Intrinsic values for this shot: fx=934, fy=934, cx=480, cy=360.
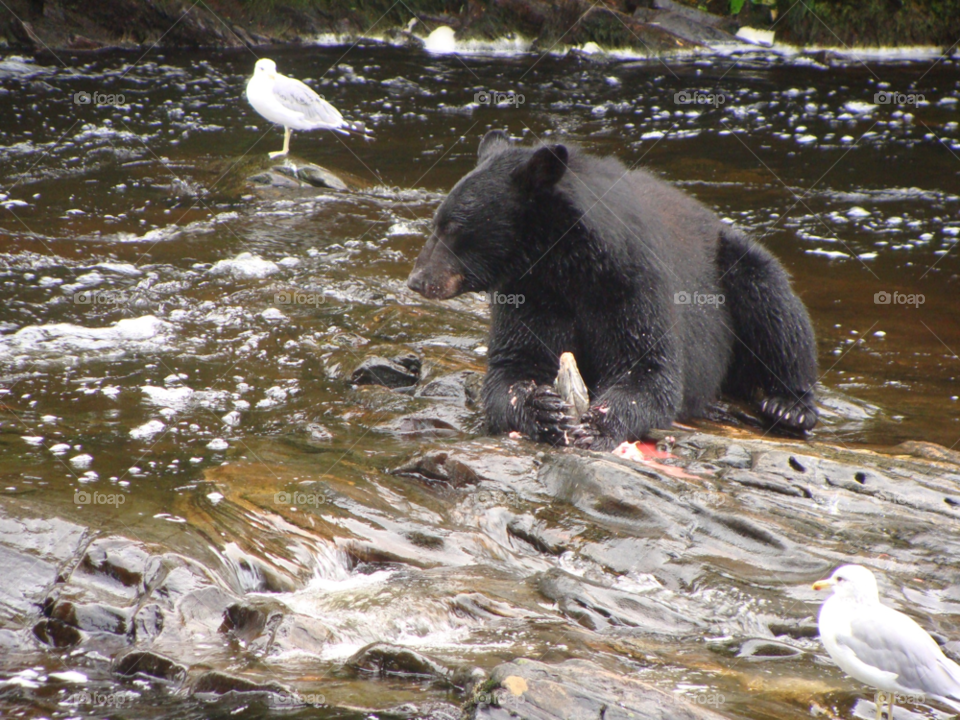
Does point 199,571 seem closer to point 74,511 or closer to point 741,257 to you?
point 74,511

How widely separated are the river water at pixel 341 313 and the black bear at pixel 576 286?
1.71 ft

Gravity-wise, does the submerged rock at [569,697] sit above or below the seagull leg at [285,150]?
below

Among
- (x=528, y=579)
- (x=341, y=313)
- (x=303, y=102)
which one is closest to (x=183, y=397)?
(x=341, y=313)

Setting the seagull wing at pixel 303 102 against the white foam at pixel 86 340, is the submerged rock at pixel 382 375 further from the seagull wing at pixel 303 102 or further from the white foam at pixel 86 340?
the seagull wing at pixel 303 102

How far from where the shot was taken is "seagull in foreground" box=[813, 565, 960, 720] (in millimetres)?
2822

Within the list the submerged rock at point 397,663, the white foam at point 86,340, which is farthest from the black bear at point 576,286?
the white foam at point 86,340

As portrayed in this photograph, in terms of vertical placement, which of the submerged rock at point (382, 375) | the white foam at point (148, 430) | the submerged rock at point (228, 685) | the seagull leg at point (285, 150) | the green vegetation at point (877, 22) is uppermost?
the green vegetation at point (877, 22)

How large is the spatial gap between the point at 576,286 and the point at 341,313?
2960 millimetres

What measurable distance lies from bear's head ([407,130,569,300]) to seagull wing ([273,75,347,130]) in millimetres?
6898

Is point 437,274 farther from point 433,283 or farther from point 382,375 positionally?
point 382,375

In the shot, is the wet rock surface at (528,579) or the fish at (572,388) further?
the fish at (572,388)

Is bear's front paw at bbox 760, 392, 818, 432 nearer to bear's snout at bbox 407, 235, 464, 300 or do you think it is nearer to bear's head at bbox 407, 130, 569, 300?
bear's head at bbox 407, 130, 569, 300

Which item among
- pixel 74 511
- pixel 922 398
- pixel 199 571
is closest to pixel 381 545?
pixel 199 571

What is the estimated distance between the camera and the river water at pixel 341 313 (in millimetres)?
3795
